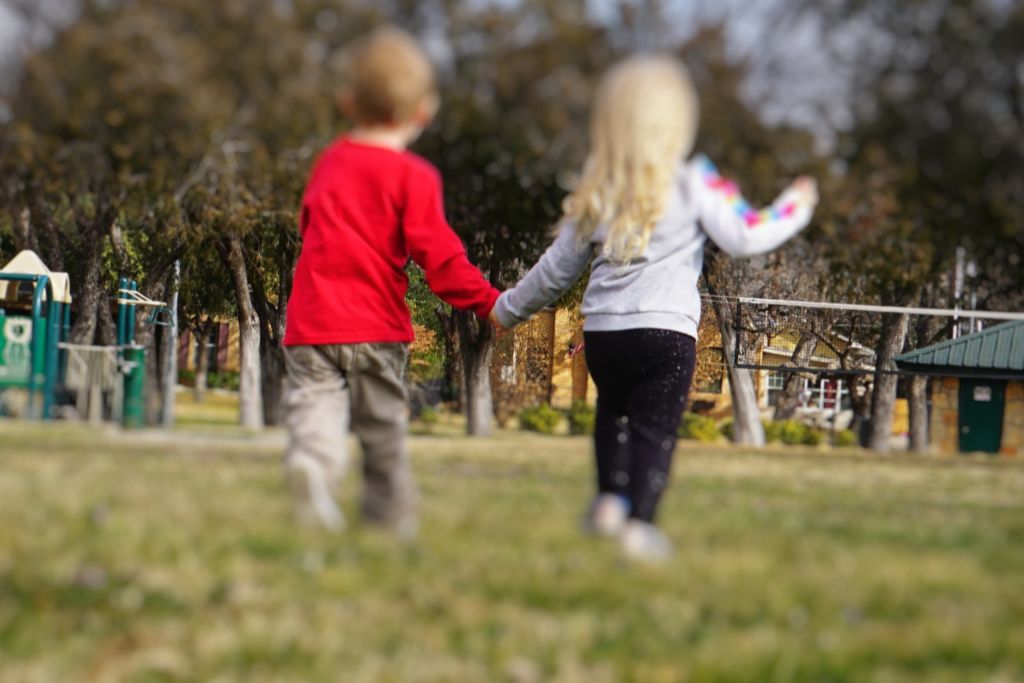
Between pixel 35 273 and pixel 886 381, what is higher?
pixel 35 273

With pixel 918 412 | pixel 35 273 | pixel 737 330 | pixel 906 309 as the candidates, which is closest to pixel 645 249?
pixel 918 412

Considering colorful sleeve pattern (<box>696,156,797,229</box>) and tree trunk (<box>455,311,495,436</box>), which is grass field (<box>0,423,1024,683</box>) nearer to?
colorful sleeve pattern (<box>696,156,797,229</box>)

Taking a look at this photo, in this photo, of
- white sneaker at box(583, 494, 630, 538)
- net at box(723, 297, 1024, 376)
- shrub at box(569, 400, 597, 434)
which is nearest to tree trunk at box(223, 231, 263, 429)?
shrub at box(569, 400, 597, 434)

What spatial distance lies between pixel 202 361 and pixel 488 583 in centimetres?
304

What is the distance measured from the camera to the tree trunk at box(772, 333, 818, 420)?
27.0 ft

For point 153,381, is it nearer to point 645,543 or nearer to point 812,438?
point 645,543

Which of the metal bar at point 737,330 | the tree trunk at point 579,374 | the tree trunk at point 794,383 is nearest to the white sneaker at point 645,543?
the tree trunk at point 579,374

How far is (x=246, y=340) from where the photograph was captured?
7883 millimetres

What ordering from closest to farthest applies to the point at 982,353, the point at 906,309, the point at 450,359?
the point at 906,309 → the point at 982,353 → the point at 450,359

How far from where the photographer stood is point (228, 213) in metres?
7.05

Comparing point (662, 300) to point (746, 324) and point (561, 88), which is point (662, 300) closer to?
point (561, 88)

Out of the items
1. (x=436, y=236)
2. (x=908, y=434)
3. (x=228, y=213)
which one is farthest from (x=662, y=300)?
(x=228, y=213)

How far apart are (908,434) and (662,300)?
2.50 meters

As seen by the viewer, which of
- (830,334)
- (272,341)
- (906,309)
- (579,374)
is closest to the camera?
(906,309)
